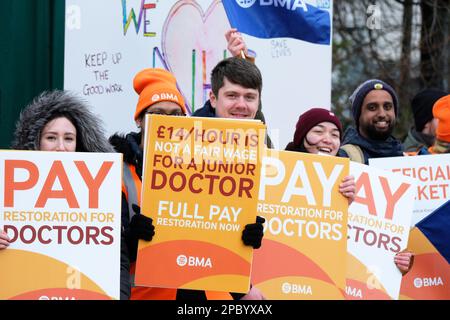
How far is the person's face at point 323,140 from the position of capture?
613 cm

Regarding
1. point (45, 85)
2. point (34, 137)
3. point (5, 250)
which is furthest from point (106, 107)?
point (5, 250)

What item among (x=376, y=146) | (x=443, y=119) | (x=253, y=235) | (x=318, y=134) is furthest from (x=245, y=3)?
(x=253, y=235)

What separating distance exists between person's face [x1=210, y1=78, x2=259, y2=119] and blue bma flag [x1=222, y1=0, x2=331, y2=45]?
1.73 meters

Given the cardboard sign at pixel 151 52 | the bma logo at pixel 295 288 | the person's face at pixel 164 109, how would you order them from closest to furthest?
the bma logo at pixel 295 288 < the person's face at pixel 164 109 < the cardboard sign at pixel 151 52

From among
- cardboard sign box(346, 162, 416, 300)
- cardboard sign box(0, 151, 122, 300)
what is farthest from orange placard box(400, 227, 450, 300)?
cardboard sign box(0, 151, 122, 300)

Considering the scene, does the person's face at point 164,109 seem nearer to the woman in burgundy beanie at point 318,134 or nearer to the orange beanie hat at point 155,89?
the orange beanie hat at point 155,89

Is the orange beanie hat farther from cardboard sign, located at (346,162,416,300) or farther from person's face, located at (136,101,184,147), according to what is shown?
cardboard sign, located at (346,162,416,300)

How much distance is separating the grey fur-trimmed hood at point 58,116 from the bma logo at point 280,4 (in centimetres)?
245

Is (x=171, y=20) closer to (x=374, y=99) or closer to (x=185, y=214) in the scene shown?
(x=374, y=99)

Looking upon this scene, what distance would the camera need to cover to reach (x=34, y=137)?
17.6 ft

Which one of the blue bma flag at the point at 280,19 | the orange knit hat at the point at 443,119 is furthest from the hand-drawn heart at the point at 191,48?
the orange knit hat at the point at 443,119
